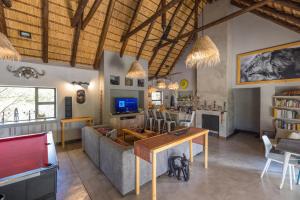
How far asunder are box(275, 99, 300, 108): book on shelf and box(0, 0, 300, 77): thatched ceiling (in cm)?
230

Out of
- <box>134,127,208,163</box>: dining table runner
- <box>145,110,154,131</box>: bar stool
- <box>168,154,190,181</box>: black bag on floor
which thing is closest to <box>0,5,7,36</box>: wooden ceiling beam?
<box>134,127,208,163</box>: dining table runner

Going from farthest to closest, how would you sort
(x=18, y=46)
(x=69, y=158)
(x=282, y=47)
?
(x=282, y=47) → (x=18, y=46) → (x=69, y=158)

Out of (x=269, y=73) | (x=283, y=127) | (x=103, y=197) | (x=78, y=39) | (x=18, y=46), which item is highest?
(x=78, y=39)

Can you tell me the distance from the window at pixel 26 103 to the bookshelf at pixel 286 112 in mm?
8093

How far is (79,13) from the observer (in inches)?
149

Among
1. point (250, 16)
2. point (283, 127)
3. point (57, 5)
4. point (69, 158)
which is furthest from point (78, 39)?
point (283, 127)

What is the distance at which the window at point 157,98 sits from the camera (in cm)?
946

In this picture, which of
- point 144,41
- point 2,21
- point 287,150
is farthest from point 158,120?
point 2,21

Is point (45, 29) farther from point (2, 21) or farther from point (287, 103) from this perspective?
point (287, 103)

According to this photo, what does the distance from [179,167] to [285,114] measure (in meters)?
4.33

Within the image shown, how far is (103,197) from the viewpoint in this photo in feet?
7.71

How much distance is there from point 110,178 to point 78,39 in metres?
4.51

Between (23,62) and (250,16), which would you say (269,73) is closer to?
(250,16)

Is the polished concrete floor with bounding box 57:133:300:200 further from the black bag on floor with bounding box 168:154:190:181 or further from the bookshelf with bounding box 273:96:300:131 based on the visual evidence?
the bookshelf with bounding box 273:96:300:131
